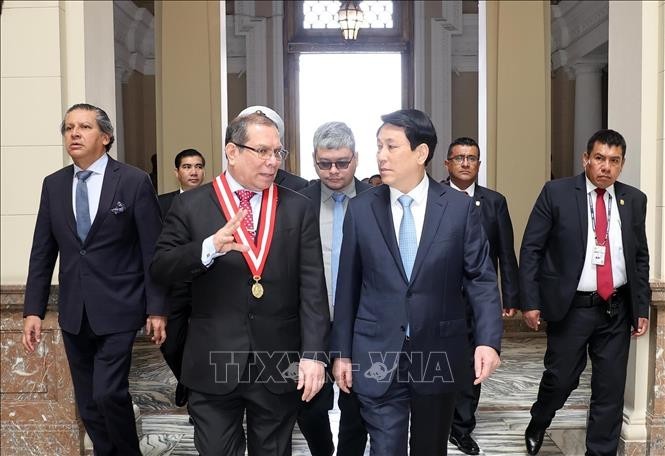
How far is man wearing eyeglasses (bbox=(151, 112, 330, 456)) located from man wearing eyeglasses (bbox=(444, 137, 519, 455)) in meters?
2.00

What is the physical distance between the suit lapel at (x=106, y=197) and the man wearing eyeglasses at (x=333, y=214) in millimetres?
937

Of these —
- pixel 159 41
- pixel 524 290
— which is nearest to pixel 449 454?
pixel 524 290

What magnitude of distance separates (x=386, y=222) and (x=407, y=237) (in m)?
0.11

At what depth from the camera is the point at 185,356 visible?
3.21 metres

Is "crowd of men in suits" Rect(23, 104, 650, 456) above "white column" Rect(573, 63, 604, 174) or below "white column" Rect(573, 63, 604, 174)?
below

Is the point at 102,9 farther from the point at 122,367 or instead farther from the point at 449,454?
the point at 449,454

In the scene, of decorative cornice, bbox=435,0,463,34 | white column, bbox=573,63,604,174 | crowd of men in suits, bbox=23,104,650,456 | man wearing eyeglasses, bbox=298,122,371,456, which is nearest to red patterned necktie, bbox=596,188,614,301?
crowd of men in suits, bbox=23,104,650,456

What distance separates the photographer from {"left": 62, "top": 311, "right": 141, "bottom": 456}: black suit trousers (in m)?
3.97

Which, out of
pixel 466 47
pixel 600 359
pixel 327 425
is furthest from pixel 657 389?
pixel 466 47

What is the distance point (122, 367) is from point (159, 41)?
21.0ft

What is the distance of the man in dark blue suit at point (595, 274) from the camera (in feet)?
14.4

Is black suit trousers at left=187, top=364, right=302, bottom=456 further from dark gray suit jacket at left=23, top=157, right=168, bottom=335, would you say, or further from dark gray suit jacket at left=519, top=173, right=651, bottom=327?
dark gray suit jacket at left=519, top=173, right=651, bottom=327

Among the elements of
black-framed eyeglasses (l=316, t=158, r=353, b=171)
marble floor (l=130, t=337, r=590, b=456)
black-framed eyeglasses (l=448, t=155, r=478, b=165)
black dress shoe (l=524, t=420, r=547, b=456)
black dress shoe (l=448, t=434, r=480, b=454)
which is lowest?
marble floor (l=130, t=337, r=590, b=456)

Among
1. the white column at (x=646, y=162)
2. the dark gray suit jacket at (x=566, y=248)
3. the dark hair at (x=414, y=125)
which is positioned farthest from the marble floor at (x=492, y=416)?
the dark hair at (x=414, y=125)
